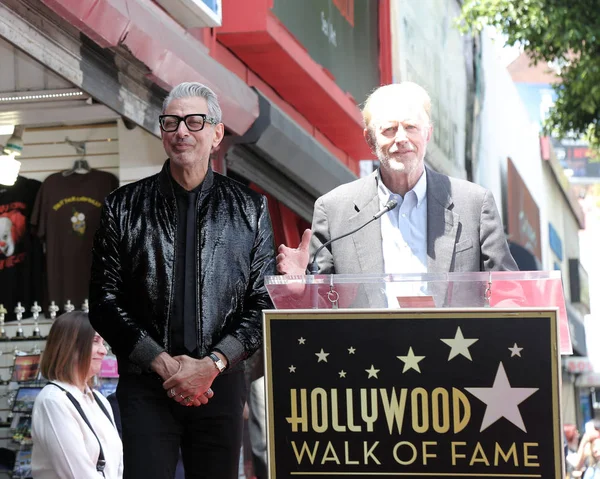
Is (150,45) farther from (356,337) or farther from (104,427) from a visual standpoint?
(356,337)

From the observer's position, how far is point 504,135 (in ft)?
106

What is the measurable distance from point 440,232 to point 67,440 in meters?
2.51

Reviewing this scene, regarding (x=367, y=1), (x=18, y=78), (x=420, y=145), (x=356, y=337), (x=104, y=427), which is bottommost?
(x=104, y=427)

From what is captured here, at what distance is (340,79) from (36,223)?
5.68 meters

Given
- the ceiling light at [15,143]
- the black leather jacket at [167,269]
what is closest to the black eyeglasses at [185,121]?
the black leather jacket at [167,269]

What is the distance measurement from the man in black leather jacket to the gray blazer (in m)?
0.32

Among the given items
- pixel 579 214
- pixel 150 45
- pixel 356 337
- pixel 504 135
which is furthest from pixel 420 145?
pixel 579 214

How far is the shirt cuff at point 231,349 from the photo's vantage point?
3.84 metres

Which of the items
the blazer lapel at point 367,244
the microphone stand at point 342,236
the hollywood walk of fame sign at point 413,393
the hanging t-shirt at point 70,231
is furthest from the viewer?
the hanging t-shirt at point 70,231

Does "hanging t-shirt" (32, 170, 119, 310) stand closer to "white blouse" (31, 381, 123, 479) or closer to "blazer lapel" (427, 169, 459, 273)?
"white blouse" (31, 381, 123, 479)

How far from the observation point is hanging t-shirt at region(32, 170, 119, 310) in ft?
30.1

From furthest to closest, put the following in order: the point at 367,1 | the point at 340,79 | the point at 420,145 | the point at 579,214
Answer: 1. the point at 579,214
2. the point at 367,1
3. the point at 340,79
4. the point at 420,145

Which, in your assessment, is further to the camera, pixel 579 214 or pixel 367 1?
pixel 579 214

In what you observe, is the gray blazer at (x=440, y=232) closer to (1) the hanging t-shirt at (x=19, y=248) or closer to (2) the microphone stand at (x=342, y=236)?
(2) the microphone stand at (x=342, y=236)
